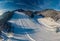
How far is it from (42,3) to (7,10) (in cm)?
35

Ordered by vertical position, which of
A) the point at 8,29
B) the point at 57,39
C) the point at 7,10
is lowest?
the point at 57,39

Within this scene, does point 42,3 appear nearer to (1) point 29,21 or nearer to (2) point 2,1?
(1) point 29,21

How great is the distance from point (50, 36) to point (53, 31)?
0.06 metres

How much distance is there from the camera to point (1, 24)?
1371 millimetres

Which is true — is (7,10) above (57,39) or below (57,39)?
above

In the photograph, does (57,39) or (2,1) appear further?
(2,1)

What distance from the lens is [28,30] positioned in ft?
4.50

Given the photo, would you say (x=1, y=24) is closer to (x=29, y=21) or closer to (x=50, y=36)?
(x=29, y=21)

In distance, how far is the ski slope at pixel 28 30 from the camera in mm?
1332

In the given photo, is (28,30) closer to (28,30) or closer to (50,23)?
(28,30)

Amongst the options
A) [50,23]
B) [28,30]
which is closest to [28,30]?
[28,30]

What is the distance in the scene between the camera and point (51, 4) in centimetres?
149

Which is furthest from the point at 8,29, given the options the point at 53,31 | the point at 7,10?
the point at 53,31

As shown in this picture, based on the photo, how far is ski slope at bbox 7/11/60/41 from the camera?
1332 mm
